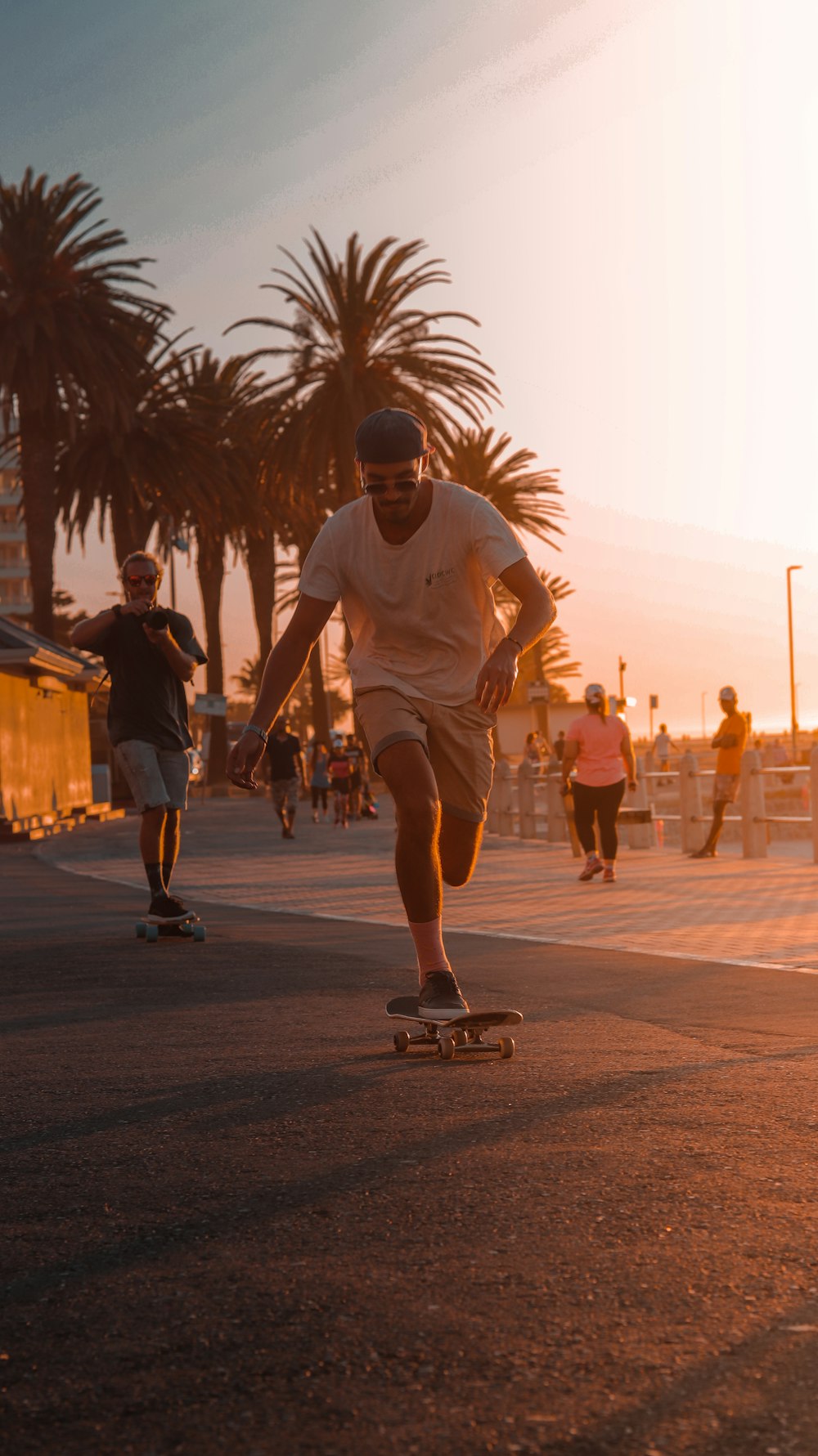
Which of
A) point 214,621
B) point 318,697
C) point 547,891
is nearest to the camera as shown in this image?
point 547,891

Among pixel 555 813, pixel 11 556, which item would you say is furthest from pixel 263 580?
pixel 11 556

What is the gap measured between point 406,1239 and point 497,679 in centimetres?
215

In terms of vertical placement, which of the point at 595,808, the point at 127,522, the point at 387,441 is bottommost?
the point at 595,808

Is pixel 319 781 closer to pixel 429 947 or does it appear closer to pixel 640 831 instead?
pixel 640 831

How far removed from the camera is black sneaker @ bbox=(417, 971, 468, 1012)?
4.70 m

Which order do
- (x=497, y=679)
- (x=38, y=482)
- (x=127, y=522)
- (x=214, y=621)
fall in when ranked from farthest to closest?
1. (x=214, y=621)
2. (x=127, y=522)
3. (x=38, y=482)
4. (x=497, y=679)

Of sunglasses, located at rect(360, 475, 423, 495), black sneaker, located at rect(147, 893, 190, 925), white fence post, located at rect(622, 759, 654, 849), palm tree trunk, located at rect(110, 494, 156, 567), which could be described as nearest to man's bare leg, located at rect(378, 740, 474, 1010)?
sunglasses, located at rect(360, 475, 423, 495)

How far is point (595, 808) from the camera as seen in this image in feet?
48.3

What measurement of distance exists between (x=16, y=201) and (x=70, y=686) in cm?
1023

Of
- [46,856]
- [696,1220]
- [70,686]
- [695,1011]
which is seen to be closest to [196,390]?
[70,686]

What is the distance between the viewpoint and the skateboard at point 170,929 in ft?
27.5

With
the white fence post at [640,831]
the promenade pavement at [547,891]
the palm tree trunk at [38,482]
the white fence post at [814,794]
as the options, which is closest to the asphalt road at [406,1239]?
the promenade pavement at [547,891]

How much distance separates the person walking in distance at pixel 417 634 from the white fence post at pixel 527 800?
18.3 meters

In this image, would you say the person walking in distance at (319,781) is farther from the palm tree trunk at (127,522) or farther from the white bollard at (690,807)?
the white bollard at (690,807)
